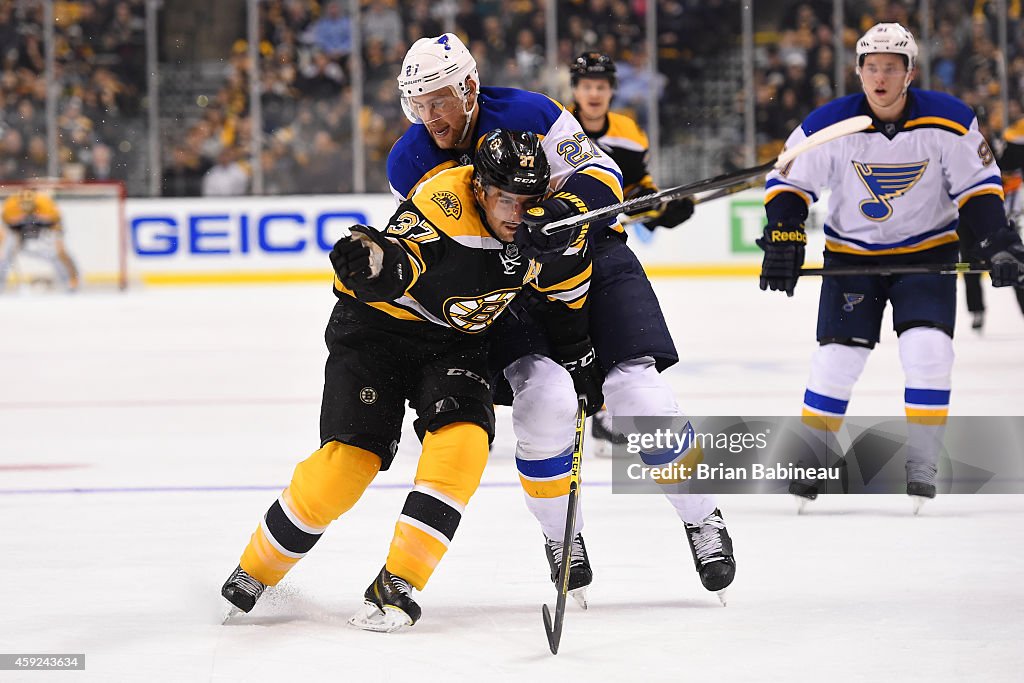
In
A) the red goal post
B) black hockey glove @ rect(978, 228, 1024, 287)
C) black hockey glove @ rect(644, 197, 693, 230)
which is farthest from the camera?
the red goal post

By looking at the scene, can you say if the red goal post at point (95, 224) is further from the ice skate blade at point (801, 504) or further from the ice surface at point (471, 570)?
the ice skate blade at point (801, 504)

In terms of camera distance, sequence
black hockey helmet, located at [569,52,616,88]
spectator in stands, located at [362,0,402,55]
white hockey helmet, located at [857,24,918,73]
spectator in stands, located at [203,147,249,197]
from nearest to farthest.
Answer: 1. white hockey helmet, located at [857,24,918,73]
2. black hockey helmet, located at [569,52,616,88]
3. spectator in stands, located at [203,147,249,197]
4. spectator in stands, located at [362,0,402,55]

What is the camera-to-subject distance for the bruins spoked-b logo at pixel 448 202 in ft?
7.95

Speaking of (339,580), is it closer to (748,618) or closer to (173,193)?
(748,618)

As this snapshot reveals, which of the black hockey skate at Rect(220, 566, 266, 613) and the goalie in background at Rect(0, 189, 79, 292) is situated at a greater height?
the goalie in background at Rect(0, 189, 79, 292)

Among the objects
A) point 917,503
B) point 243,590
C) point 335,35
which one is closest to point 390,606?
point 243,590

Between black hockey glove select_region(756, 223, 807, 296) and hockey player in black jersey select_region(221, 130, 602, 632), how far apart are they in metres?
1.05

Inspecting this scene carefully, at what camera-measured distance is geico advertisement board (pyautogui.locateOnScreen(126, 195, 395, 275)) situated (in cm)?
1080

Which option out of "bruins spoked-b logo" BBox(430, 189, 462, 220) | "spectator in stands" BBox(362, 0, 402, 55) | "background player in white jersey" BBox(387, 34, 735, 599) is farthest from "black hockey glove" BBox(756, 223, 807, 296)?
"spectator in stands" BBox(362, 0, 402, 55)

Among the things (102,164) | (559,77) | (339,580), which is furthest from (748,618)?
(102,164)

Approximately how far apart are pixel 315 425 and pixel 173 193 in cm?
653

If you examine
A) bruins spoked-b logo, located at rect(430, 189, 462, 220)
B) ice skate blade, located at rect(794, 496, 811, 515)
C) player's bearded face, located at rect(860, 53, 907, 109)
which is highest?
player's bearded face, located at rect(860, 53, 907, 109)

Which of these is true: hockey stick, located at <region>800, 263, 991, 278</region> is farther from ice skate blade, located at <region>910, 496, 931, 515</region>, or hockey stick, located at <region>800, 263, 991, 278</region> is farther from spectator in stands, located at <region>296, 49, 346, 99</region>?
spectator in stands, located at <region>296, 49, 346, 99</region>

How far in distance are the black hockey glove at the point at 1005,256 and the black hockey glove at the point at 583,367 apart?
1.09 metres
